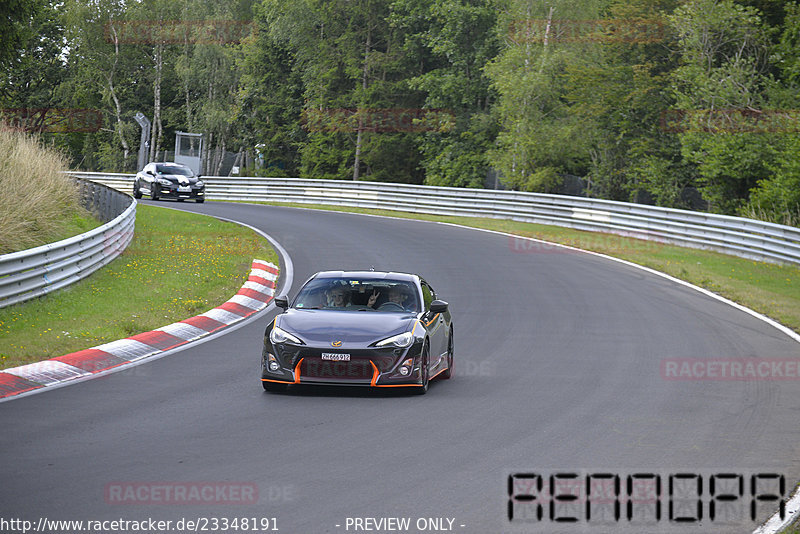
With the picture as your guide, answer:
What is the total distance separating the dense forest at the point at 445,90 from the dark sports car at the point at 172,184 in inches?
290

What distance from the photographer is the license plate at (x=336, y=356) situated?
1104cm

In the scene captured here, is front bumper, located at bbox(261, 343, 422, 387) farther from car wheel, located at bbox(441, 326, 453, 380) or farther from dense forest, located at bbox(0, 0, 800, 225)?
dense forest, located at bbox(0, 0, 800, 225)

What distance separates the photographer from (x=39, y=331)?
47.2 feet

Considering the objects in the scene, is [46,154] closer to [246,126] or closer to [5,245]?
[5,245]

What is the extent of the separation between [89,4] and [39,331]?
2708 inches

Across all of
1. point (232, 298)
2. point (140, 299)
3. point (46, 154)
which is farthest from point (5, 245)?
point (46, 154)

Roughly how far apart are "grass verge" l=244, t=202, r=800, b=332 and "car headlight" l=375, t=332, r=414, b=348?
28.9 feet

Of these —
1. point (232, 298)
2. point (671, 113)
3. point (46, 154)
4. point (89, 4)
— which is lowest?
point (232, 298)

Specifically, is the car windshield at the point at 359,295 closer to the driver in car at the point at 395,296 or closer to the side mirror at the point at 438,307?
the driver in car at the point at 395,296

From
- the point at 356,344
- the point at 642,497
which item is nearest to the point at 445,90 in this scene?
the point at 356,344

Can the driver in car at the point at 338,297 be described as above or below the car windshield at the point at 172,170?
above

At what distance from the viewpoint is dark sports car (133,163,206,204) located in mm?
46312

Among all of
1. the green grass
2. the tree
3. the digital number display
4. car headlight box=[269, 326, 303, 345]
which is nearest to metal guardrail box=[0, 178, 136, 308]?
the green grass

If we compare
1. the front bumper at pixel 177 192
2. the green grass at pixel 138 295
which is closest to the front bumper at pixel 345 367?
the green grass at pixel 138 295
